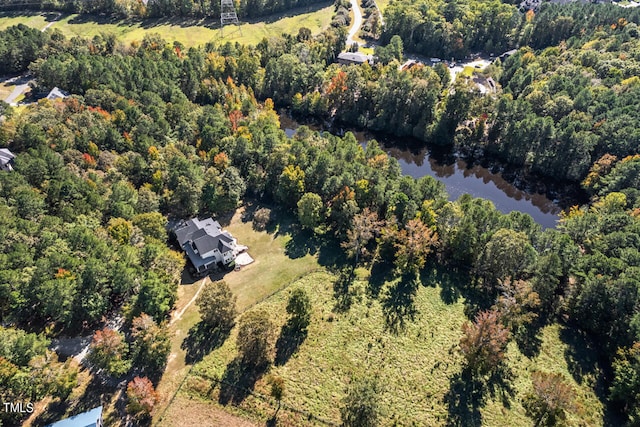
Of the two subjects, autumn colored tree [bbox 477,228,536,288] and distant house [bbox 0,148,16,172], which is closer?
autumn colored tree [bbox 477,228,536,288]

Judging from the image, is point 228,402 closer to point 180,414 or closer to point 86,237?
point 180,414

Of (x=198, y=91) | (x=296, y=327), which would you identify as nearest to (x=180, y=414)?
(x=296, y=327)

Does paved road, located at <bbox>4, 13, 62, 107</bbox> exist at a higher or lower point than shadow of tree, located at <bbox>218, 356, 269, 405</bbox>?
higher

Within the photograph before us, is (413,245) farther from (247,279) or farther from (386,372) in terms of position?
(247,279)

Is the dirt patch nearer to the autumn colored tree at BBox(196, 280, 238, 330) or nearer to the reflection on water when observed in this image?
the autumn colored tree at BBox(196, 280, 238, 330)

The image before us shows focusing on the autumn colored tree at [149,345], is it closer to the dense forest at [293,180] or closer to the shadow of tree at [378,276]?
the dense forest at [293,180]

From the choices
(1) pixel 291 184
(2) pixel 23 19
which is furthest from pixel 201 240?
(2) pixel 23 19

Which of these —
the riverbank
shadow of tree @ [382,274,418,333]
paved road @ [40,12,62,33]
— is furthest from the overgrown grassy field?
paved road @ [40,12,62,33]

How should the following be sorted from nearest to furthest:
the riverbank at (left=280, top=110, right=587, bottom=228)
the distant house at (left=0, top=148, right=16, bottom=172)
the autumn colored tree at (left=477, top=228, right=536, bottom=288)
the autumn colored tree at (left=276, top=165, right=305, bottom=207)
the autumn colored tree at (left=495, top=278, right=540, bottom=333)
Result: the autumn colored tree at (left=495, top=278, right=540, bottom=333) → the autumn colored tree at (left=477, top=228, right=536, bottom=288) → the distant house at (left=0, top=148, right=16, bottom=172) → the autumn colored tree at (left=276, top=165, right=305, bottom=207) → the riverbank at (left=280, top=110, right=587, bottom=228)
